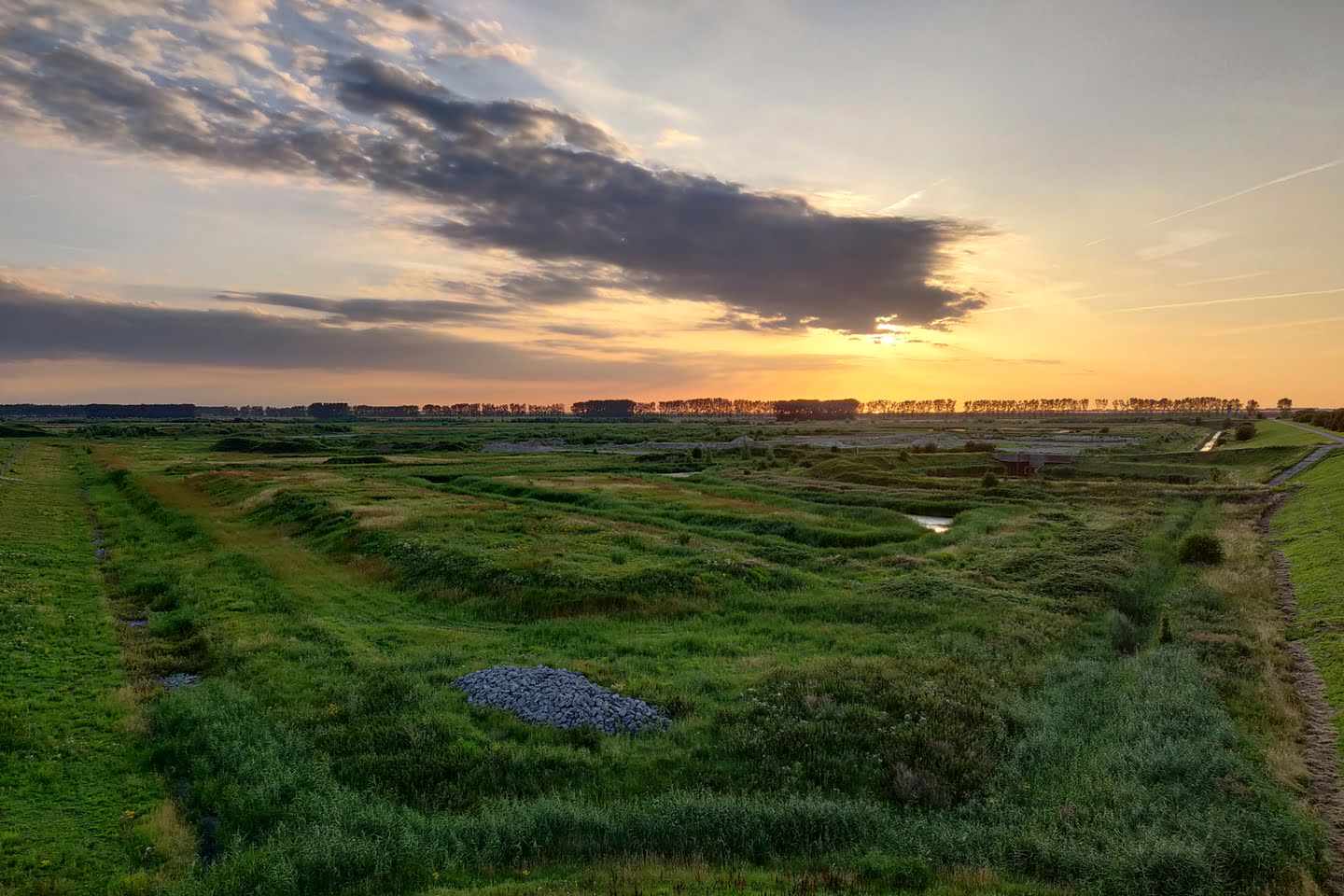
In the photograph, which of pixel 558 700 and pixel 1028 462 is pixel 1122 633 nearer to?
pixel 558 700

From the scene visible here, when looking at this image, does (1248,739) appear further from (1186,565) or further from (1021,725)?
(1186,565)

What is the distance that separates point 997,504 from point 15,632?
62.2 metres

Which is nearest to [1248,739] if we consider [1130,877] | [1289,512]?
[1130,877]

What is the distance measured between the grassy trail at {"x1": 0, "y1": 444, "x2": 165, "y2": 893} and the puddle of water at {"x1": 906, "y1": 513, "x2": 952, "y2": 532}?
46353 mm

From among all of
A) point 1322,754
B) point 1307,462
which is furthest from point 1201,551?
point 1307,462

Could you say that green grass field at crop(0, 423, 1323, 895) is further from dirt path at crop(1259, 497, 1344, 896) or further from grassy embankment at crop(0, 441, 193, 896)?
dirt path at crop(1259, 497, 1344, 896)

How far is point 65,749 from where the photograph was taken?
15.6m

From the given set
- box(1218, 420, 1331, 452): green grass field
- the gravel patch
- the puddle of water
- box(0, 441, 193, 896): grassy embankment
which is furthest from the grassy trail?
box(1218, 420, 1331, 452): green grass field

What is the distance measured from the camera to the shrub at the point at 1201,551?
36719mm

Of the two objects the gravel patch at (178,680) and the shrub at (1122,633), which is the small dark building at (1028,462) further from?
the gravel patch at (178,680)

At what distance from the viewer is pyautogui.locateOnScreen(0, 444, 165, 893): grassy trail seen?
38.9 ft

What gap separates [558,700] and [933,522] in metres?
45.9

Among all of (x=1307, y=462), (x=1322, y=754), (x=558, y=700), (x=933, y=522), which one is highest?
(x=1307, y=462)

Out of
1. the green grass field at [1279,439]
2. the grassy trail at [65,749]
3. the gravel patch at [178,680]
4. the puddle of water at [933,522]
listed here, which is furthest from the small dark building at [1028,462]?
the grassy trail at [65,749]
